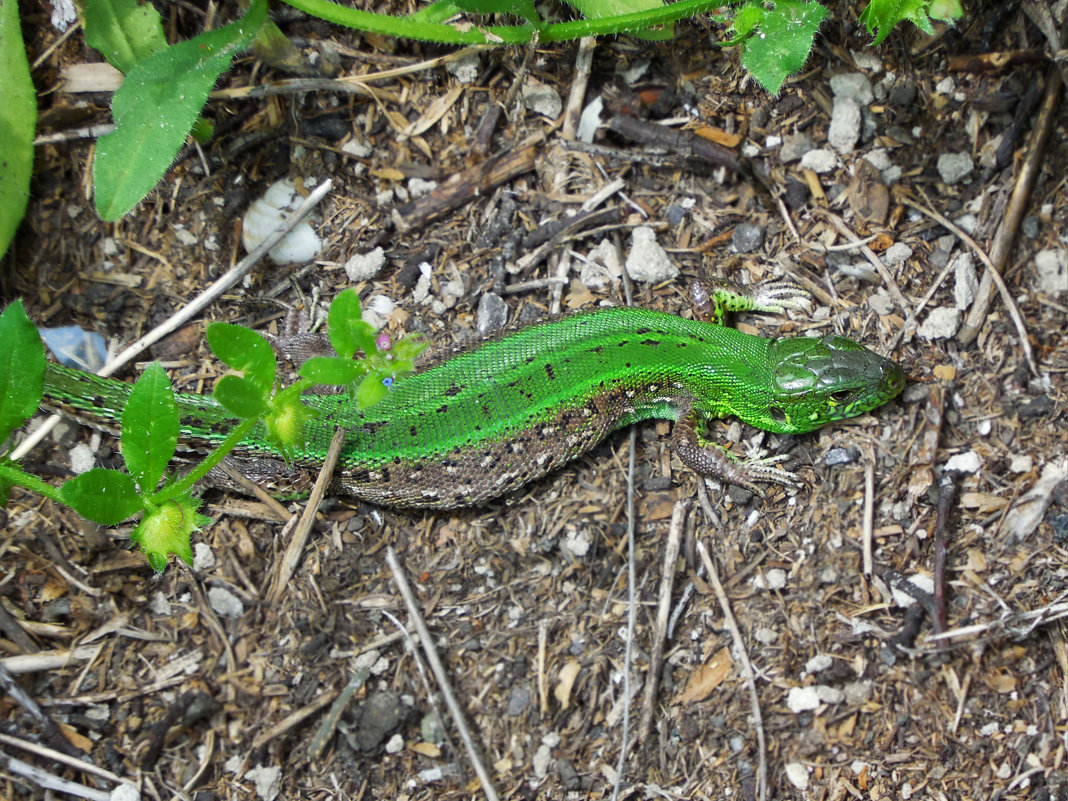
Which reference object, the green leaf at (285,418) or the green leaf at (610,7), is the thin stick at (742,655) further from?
the green leaf at (610,7)

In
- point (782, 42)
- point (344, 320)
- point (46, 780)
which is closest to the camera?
point (344, 320)

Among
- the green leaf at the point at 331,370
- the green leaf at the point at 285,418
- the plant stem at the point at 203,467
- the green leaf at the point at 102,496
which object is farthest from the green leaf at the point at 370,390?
the green leaf at the point at 102,496

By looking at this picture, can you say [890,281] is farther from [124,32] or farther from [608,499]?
[124,32]

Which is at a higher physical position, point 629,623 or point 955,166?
point 955,166

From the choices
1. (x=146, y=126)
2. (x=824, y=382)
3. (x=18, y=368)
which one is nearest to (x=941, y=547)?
(x=824, y=382)

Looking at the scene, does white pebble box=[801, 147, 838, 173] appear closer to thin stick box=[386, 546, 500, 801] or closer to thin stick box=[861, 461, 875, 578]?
thin stick box=[861, 461, 875, 578]
